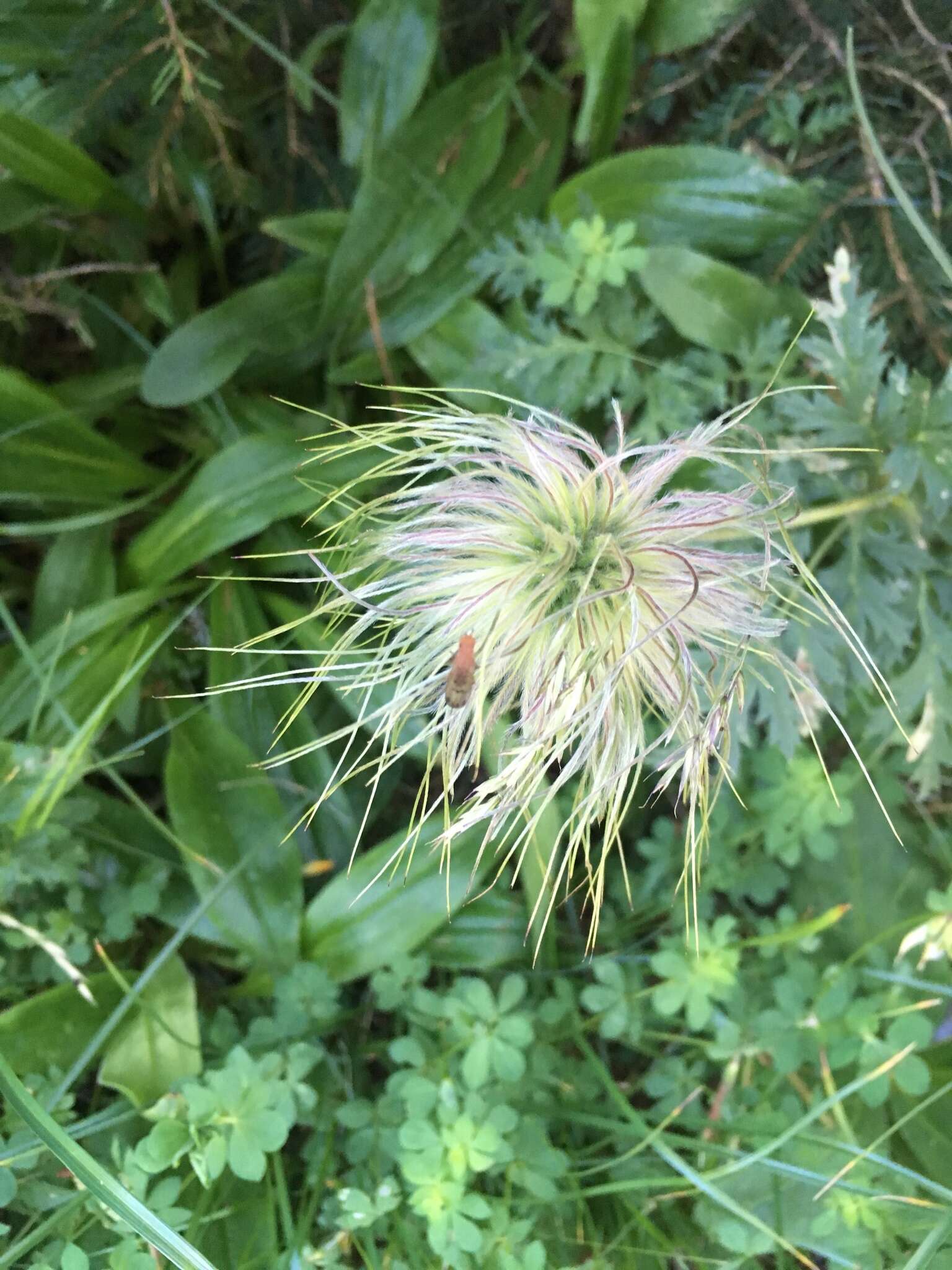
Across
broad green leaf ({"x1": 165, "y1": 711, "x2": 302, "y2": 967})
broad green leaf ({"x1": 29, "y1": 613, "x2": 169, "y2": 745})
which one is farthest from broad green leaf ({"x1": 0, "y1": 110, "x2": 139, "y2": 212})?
broad green leaf ({"x1": 165, "y1": 711, "x2": 302, "y2": 967})

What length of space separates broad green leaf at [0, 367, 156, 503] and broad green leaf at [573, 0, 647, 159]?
2.17ft

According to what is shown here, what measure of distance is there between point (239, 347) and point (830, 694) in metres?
0.77

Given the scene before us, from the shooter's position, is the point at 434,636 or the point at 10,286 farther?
the point at 10,286

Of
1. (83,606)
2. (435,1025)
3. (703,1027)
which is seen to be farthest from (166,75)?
(703,1027)

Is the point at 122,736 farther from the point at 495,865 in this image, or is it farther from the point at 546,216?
the point at 546,216

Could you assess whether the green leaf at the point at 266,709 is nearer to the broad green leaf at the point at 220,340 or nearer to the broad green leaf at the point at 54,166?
the broad green leaf at the point at 220,340

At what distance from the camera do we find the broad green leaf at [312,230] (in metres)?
0.97

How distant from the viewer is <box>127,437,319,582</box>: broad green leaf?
980mm

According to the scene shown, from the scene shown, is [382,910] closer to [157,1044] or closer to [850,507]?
[157,1044]

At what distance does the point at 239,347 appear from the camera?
1.01 metres

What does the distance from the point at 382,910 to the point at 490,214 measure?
0.83 meters

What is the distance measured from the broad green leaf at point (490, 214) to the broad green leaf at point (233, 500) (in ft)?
0.68

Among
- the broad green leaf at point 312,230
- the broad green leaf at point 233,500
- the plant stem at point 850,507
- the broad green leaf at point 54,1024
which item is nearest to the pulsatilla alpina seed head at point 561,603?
the plant stem at point 850,507

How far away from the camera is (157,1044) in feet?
3.14
